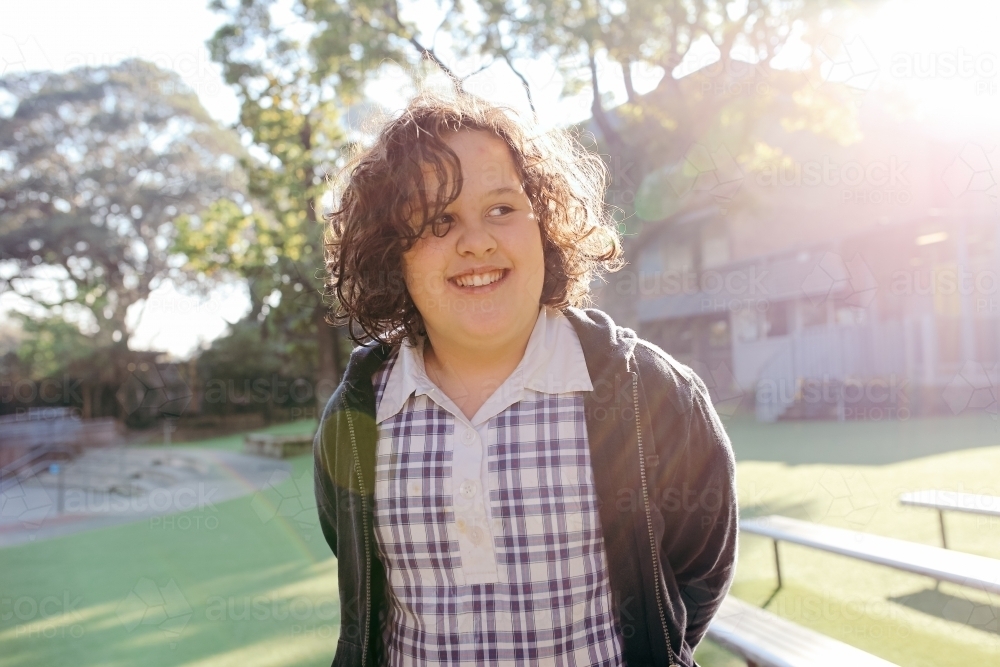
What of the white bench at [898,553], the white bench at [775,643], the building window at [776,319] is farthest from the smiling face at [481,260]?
the building window at [776,319]

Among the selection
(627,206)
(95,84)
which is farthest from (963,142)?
(95,84)

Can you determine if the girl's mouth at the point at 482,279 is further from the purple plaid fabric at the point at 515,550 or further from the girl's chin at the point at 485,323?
the purple plaid fabric at the point at 515,550

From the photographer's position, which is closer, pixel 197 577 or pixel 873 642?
pixel 873 642

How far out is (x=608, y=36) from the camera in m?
10.4

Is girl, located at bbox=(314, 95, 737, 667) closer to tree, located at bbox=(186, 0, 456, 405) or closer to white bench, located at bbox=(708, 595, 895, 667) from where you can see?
white bench, located at bbox=(708, 595, 895, 667)

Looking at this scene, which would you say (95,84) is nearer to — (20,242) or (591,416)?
(20,242)

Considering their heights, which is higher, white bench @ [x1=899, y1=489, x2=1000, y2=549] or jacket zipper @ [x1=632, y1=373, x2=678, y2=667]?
jacket zipper @ [x1=632, y1=373, x2=678, y2=667]

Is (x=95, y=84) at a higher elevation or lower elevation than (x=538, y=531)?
higher

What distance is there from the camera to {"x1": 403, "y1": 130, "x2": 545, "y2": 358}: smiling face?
148 cm

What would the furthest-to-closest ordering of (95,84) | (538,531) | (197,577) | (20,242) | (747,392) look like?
(95,84), (20,242), (747,392), (197,577), (538,531)

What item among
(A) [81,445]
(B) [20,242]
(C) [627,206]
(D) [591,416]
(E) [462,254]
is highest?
(B) [20,242]

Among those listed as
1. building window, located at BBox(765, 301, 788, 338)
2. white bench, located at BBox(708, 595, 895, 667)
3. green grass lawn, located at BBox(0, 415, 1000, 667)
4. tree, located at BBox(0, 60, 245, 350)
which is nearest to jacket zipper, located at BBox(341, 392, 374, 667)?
white bench, located at BBox(708, 595, 895, 667)

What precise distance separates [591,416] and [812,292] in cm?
1677

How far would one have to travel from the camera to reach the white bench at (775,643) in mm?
2412
